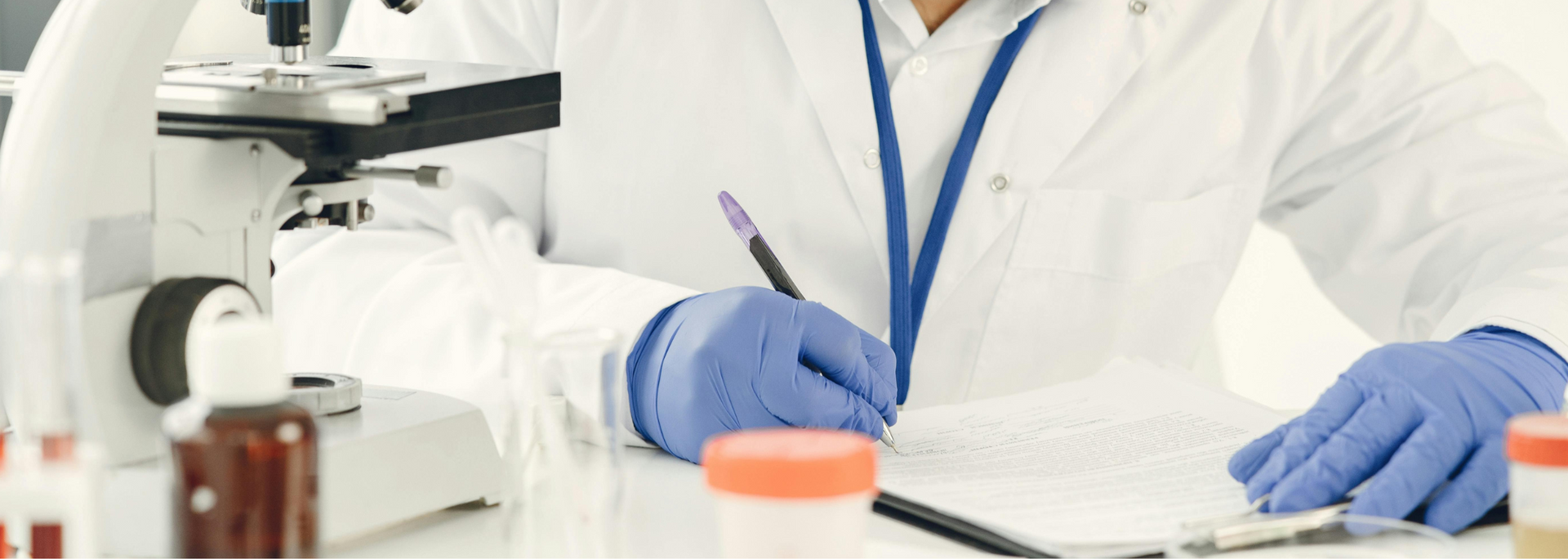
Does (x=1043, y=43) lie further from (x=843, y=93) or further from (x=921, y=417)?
(x=921, y=417)

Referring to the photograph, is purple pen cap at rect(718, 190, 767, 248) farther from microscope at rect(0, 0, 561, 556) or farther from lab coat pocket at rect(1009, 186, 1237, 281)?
lab coat pocket at rect(1009, 186, 1237, 281)

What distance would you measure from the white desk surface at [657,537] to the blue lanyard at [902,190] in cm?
50

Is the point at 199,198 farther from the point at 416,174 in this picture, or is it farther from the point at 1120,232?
the point at 1120,232

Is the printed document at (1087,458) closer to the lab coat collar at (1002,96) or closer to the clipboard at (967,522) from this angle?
the clipboard at (967,522)

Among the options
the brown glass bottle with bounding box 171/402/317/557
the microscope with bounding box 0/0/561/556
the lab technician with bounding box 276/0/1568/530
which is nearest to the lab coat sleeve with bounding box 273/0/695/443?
the lab technician with bounding box 276/0/1568/530

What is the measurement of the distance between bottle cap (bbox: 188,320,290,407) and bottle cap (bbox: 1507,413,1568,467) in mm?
560

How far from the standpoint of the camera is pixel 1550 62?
7.98ft

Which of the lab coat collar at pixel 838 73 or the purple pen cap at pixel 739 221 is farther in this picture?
the lab coat collar at pixel 838 73

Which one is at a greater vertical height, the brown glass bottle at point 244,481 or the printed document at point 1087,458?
the brown glass bottle at point 244,481

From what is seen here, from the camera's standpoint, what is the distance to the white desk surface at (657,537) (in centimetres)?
73

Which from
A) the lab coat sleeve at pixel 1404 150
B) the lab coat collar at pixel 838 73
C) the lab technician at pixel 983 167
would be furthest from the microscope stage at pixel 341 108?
the lab coat sleeve at pixel 1404 150

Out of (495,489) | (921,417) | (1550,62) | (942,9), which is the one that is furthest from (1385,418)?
(1550,62)

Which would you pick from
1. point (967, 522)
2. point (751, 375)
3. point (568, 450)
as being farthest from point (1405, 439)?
point (568, 450)

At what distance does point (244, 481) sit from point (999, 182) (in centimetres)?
102
